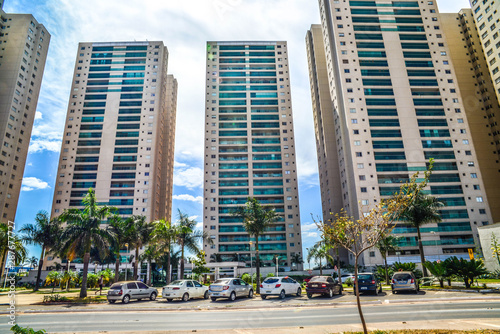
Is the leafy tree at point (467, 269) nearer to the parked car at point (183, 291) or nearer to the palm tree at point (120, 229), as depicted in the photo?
the parked car at point (183, 291)

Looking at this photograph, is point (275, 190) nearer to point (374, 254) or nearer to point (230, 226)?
point (230, 226)

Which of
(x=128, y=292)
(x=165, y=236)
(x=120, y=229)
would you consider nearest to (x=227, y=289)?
(x=128, y=292)

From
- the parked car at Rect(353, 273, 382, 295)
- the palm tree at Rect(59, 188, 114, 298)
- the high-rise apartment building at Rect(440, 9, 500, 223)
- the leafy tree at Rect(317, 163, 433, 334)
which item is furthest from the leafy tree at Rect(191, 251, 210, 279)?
the high-rise apartment building at Rect(440, 9, 500, 223)

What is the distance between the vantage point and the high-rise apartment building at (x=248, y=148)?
73.7 meters

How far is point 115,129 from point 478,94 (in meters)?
99.4

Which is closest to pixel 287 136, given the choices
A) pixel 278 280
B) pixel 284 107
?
pixel 284 107

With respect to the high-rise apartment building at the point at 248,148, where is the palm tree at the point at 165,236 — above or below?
below

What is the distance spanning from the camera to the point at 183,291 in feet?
71.9

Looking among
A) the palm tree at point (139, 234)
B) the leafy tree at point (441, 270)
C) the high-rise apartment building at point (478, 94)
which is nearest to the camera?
the leafy tree at point (441, 270)

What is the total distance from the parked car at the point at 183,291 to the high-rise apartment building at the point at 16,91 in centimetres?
6266

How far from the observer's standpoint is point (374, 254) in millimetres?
56250

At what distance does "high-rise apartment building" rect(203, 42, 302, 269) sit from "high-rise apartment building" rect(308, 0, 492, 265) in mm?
16163

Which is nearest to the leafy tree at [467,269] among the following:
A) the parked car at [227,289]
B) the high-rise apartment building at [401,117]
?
the parked car at [227,289]

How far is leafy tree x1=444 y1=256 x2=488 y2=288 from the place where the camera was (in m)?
20.5
